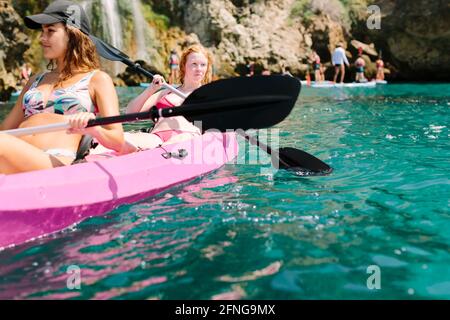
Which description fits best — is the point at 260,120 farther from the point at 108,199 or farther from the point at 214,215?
the point at 108,199

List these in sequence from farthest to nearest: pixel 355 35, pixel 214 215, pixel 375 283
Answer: pixel 355 35 → pixel 214 215 → pixel 375 283

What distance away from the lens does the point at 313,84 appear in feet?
58.7

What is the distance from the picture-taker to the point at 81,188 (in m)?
3.10

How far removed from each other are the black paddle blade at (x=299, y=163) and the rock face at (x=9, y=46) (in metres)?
12.0

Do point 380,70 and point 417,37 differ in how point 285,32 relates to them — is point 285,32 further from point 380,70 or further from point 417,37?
point 417,37

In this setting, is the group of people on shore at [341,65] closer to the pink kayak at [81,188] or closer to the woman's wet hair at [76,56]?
the pink kayak at [81,188]

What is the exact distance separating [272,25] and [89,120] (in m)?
20.6

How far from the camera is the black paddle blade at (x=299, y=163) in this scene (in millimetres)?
4238

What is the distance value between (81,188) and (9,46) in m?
13.4

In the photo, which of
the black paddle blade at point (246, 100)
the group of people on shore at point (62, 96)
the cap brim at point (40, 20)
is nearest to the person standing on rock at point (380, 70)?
the black paddle blade at point (246, 100)

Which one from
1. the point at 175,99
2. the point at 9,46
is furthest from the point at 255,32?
the point at 175,99

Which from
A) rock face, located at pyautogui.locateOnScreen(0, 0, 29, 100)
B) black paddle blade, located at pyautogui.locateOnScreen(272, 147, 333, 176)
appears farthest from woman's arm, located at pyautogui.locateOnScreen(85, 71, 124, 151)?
rock face, located at pyautogui.locateOnScreen(0, 0, 29, 100)
